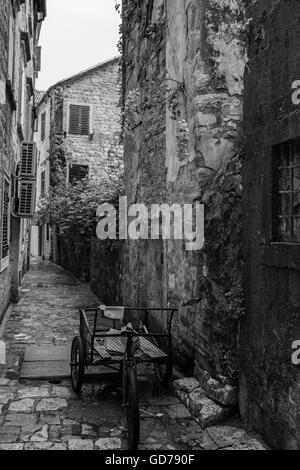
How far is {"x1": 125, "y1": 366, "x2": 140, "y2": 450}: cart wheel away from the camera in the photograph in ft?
12.2

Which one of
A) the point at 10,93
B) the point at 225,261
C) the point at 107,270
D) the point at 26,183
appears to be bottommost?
the point at 107,270

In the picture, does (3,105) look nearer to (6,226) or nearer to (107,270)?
(6,226)

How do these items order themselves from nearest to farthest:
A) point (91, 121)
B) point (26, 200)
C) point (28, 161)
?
point (26, 200) → point (28, 161) → point (91, 121)

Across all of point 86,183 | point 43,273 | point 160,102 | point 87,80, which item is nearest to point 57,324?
point 160,102

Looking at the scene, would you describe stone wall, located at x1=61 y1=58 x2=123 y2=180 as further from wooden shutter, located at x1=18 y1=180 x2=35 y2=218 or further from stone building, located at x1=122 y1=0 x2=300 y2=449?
stone building, located at x1=122 y1=0 x2=300 y2=449

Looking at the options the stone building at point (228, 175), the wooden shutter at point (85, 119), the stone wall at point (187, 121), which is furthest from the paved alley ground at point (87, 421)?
the wooden shutter at point (85, 119)

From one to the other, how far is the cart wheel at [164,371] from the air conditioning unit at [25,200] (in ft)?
19.5

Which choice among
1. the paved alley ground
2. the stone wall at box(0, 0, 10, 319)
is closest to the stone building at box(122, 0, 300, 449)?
the paved alley ground

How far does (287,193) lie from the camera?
3.62m

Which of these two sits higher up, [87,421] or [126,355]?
[126,355]

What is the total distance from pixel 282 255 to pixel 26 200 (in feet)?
25.8

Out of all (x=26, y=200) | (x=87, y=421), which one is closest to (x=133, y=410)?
(x=87, y=421)

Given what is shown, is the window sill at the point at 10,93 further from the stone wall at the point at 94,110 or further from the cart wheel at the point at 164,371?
the stone wall at the point at 94,110

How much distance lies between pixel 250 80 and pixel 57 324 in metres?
5.90
